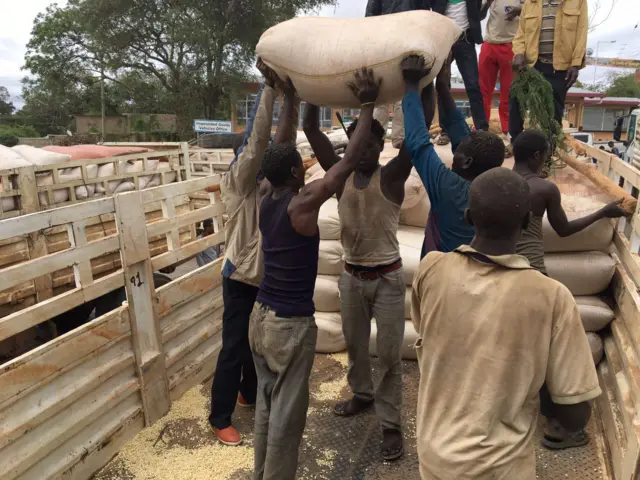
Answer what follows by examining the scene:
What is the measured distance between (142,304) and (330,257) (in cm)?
141

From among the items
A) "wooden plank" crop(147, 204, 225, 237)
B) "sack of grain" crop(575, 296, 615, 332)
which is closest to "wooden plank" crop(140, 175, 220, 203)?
"wooden plank" crop(147, 204, 225, 237)

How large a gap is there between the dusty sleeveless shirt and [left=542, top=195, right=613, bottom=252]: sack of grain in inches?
46.6

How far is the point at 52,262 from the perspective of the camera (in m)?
2.43

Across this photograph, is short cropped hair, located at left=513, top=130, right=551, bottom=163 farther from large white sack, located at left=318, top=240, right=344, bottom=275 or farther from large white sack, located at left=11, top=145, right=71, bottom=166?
large white sack, located at left=11, top=145, right=71, bottom=166

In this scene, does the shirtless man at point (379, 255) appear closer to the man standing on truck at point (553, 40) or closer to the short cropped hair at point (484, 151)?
the short cropped hair at point (484, 151)

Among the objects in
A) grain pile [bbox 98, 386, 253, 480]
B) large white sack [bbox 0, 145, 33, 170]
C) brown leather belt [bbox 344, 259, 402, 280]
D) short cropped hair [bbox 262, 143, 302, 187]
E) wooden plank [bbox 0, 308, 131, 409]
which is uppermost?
short cropped hair [bbox 262, 143, 302, 187]

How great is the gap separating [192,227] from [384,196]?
2049 millimetres

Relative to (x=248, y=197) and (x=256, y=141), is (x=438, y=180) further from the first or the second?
(x=248, y=197)

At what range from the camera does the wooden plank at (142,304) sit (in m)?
2.78

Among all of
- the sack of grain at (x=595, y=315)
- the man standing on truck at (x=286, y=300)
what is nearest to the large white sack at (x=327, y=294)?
the man standing on truck at (x=286, y=300)

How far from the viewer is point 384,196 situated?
2635 mm

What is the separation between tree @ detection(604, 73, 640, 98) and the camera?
3816cm

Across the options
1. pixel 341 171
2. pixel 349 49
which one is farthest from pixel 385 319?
pixel 349 49

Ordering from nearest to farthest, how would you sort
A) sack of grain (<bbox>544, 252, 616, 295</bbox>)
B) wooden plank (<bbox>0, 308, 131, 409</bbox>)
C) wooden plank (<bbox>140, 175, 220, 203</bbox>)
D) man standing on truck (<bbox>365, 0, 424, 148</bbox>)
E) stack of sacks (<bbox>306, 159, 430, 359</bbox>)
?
wooden plank (<bbox>0, 308, 131, 409</bbox>) < wooden plank (<bbox>140, 175, 220, 203</bbox>) < sack of grain (<bbox>544, 252, 616, 295</bbox>) < stack of sacks (<bbox>306, 159, 430, 359</bbox>) < man standing on truck (<bbox>365, 0, 424, 148</bbox>)
